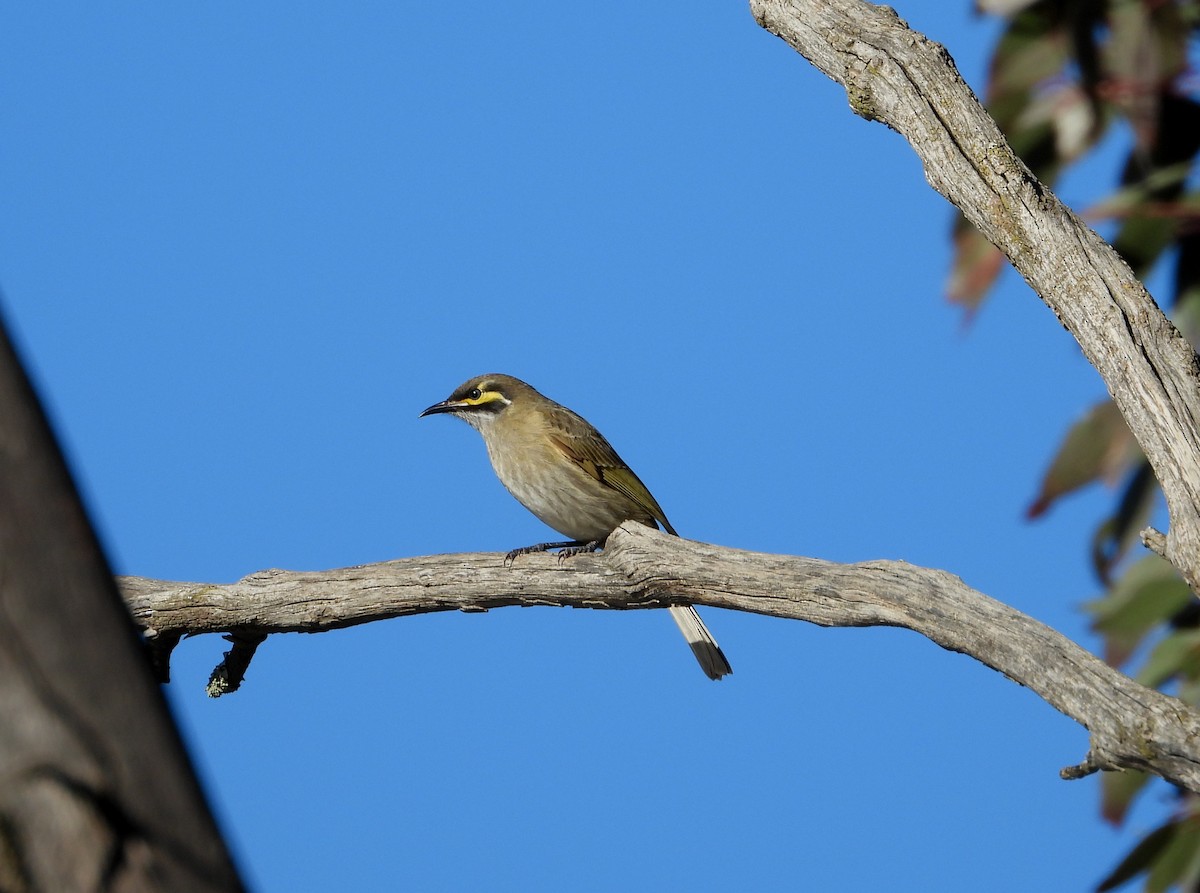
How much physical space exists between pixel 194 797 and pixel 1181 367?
12.5ft

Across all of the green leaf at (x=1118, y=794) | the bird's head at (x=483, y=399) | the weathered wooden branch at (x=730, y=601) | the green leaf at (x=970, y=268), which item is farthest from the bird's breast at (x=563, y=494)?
the green leaf at (x=1118, y=794)

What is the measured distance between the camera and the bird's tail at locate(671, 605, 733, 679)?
699 cm

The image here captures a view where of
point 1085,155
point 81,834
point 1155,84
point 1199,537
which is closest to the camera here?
point 81,834

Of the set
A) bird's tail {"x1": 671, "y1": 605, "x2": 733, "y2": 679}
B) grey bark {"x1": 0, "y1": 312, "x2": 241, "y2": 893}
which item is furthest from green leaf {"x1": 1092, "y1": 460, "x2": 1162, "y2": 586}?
grey bark {"x1": 0, "y1": 312, "x2": 241, "y2": 893}

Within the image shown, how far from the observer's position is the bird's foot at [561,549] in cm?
587

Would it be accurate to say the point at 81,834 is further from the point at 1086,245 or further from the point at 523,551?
the point at 523,551

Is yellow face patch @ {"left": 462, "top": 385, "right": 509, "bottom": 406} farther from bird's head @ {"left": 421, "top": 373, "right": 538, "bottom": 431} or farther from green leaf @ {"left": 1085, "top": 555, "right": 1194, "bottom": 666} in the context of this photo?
green leaf @ {"left": 1085, "top": 555, "right": 1194, "bottom": 666}

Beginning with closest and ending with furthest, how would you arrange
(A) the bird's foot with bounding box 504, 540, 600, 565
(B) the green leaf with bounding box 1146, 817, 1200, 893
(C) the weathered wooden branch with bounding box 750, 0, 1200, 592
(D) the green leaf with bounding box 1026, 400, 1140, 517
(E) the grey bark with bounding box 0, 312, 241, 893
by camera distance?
1. (E) the grey bark with bounding box 0, 312, 241, 893
2. (C) the weathered wooden branch with bounding box 750, 0, 1200, 592
3. (A) the bird's foot with bounding box 504, 540, 600, 565
4. (B) the green leaf with bounding box 1146, 817, 1200, 893
5. (D) the green leaf with bounding box 1026, 400, 1140, 517

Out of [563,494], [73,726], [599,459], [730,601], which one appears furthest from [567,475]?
[73,726]

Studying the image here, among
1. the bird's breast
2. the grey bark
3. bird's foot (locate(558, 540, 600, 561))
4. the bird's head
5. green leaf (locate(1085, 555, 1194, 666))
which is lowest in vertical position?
the grey bark

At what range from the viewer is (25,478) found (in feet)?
5.19

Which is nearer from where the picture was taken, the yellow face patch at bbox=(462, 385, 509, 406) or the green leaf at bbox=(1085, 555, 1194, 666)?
the green leaf at bbox=(1085, 555, 1194, 666)

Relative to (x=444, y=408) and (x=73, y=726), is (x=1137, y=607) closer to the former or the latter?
(x=444, y=408)

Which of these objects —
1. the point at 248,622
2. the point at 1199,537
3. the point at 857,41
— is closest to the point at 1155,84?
the point at 857,41
